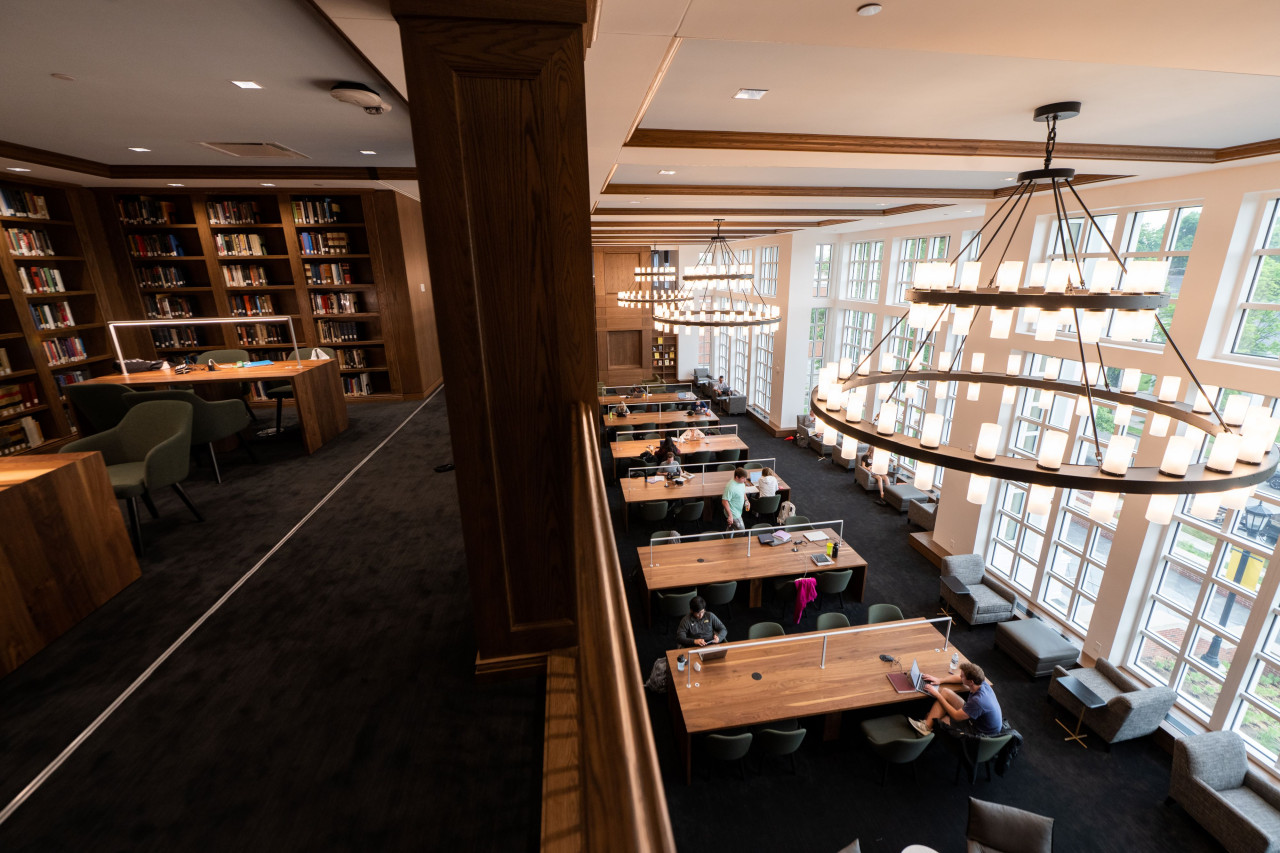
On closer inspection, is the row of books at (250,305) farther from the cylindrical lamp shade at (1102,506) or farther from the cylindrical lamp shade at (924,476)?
the cylindrical lamp shade at (1102,506)

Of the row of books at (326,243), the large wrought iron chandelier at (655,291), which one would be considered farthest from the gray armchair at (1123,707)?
the row of books at (326,243)

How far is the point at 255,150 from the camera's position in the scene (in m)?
5.55

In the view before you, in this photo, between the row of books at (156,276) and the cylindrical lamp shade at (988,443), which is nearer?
the cylindrical lamp shade at (988,443)

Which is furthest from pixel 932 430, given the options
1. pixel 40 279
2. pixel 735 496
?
pixel 40 279

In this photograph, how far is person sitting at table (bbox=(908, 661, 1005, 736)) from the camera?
4.27 metres

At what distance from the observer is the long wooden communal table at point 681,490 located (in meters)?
8.03

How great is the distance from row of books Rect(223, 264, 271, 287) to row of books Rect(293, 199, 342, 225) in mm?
1166

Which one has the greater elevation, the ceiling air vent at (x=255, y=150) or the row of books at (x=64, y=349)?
the ceiling air vent at (x=255, y=150)

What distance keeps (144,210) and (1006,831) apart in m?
12.7

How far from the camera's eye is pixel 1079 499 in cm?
641

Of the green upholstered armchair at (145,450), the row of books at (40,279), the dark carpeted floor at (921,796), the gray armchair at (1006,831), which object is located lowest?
the dark carpeted floor at (921,796)

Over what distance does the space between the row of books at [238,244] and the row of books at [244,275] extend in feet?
0.80

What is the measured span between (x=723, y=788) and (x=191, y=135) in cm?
783

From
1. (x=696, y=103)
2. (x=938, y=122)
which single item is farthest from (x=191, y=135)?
(x=938, y=122)
